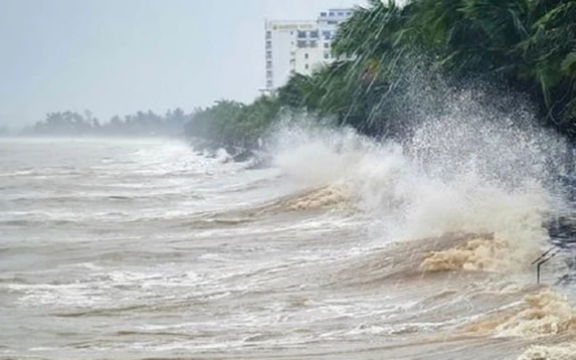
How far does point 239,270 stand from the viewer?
49.8 feet

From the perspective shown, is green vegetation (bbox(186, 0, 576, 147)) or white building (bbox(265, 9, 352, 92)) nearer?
green vegetation (bbox(186, 0, 576, 147))

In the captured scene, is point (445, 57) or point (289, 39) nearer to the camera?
point (445, 57)

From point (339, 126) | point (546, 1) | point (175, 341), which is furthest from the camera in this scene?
point (339, 126)

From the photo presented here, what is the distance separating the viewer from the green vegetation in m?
22.5

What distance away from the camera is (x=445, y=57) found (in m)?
28.2

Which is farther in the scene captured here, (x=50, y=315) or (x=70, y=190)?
(x=70, y=190)

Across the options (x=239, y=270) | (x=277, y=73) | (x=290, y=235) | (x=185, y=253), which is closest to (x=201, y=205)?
(x=290, y=235)

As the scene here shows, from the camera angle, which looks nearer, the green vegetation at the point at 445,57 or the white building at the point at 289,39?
the green vegetation at the point at 445,57

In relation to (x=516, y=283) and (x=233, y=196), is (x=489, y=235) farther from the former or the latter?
(x=233, y=196)

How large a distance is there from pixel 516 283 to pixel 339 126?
34996 millimetres

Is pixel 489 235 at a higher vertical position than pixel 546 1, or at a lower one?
lower

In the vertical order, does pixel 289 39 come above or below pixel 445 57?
above

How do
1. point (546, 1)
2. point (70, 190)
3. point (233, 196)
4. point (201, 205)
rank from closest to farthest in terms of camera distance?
point (546, 1) → point (201, 205) → point (233, 196) → point (70, 190)

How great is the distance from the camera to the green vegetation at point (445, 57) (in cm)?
2255
